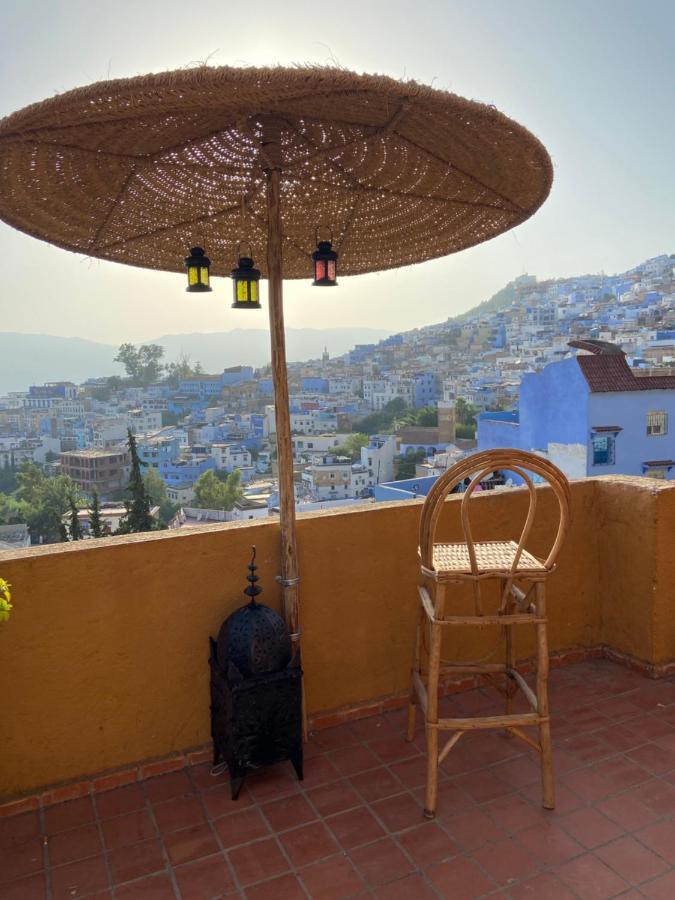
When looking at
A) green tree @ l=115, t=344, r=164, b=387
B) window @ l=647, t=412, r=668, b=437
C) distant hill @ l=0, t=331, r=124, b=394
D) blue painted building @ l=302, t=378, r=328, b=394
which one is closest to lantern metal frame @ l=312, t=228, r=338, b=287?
window @ l=647, t=412, r=668, b=437

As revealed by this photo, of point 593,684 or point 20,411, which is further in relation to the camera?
point 20,411

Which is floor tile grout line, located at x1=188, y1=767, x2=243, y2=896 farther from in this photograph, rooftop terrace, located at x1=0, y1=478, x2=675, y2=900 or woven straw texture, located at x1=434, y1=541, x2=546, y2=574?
woven straw texture, located at x1=434, y1=541, x2=546, y2=574

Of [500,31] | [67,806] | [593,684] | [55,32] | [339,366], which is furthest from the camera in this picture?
[339,366]

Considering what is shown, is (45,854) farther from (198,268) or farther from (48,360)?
(48,360)

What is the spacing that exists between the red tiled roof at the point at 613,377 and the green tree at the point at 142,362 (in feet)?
182

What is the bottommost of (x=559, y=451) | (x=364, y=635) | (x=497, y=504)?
(x=559, y=451)

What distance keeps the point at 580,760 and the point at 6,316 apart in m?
101

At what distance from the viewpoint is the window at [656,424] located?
69.9ft

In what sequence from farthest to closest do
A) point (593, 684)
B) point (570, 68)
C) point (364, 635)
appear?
1. point (570, 68)
2. point (593, 684)
3. point (364, 635)

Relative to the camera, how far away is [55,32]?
9.88 m

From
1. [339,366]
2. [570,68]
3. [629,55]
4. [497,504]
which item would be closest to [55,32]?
[497,504]

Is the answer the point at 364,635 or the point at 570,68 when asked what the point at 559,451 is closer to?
the point at 570,68

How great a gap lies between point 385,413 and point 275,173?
5660cm

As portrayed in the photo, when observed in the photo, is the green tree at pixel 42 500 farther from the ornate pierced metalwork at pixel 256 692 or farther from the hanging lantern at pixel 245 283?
the ornate pierced metalwork at pixel 256 692
